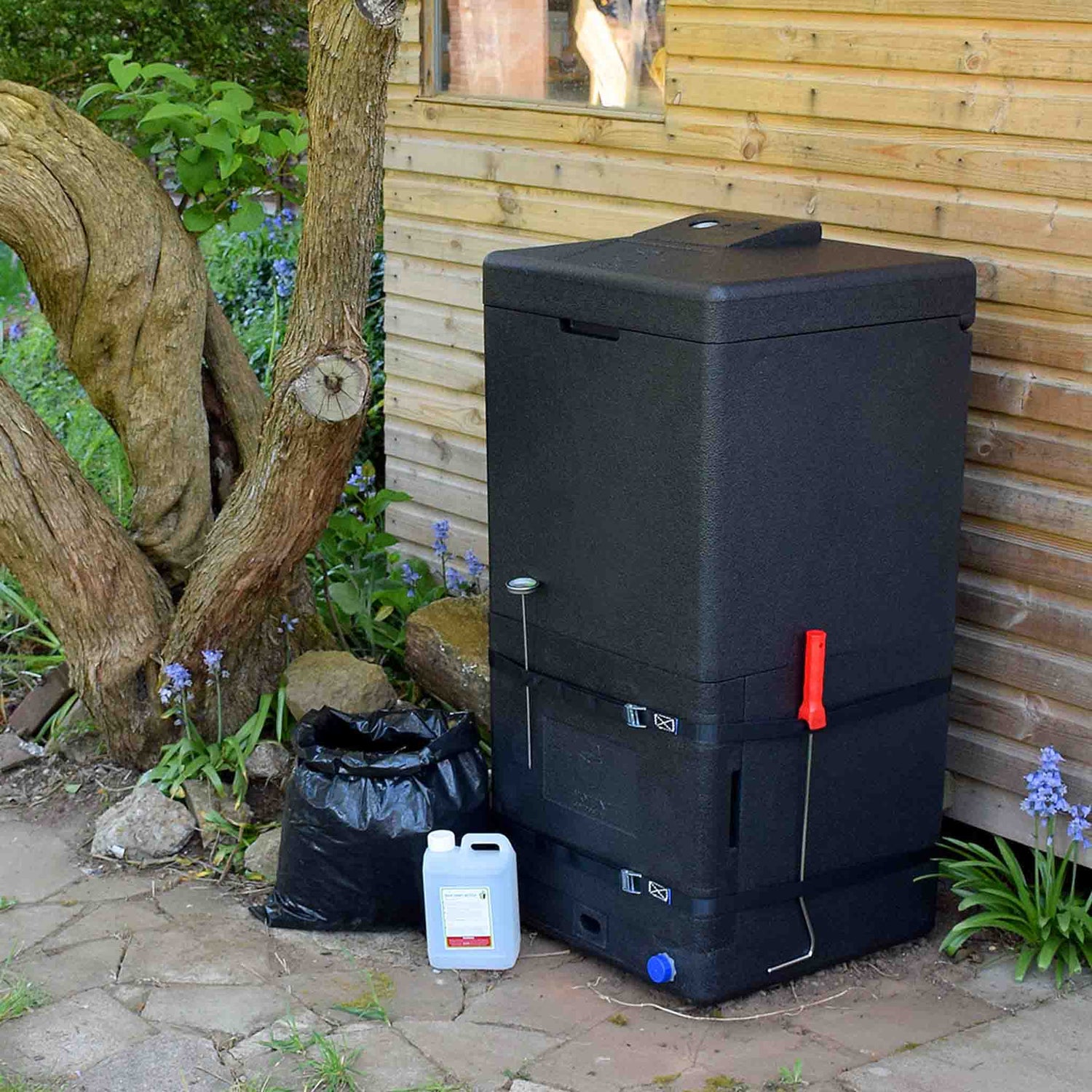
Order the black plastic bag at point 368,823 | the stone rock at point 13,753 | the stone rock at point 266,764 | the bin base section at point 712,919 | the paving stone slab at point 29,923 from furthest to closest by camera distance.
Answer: the stone rock at point 13,753 < the stone rock at point 266,764 < the paving stone slab at point 29,923 < the black plastic bag at point 368,823 < the bin base section at point 712,919

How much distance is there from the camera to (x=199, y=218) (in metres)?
4.34

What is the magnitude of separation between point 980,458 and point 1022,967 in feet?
3.91

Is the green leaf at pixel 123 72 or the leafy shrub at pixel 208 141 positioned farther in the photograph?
the leafy shrub at pixel 208 141

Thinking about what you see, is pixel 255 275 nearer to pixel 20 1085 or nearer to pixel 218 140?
pixel 218 140

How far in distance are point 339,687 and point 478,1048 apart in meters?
1.43

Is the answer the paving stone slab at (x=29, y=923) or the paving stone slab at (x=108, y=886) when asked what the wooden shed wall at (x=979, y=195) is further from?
the paving stone slab at (x=29, y=923)

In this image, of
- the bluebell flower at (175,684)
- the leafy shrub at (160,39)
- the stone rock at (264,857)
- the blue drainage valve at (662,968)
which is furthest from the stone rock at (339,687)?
the leafy shrub at (160,39)

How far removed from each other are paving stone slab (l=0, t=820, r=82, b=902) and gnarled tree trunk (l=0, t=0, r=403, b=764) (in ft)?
1.19

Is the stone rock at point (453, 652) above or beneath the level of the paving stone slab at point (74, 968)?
above

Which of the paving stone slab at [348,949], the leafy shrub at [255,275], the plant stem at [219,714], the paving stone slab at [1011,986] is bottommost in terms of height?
the paving stone slab at [348,949]

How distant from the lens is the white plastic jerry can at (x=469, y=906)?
3.50 meters

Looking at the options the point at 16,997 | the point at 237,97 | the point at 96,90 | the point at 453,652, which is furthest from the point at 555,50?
the point at 16,997

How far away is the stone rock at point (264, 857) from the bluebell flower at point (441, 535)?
1324 mm

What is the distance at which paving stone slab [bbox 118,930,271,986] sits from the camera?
11.5ft
